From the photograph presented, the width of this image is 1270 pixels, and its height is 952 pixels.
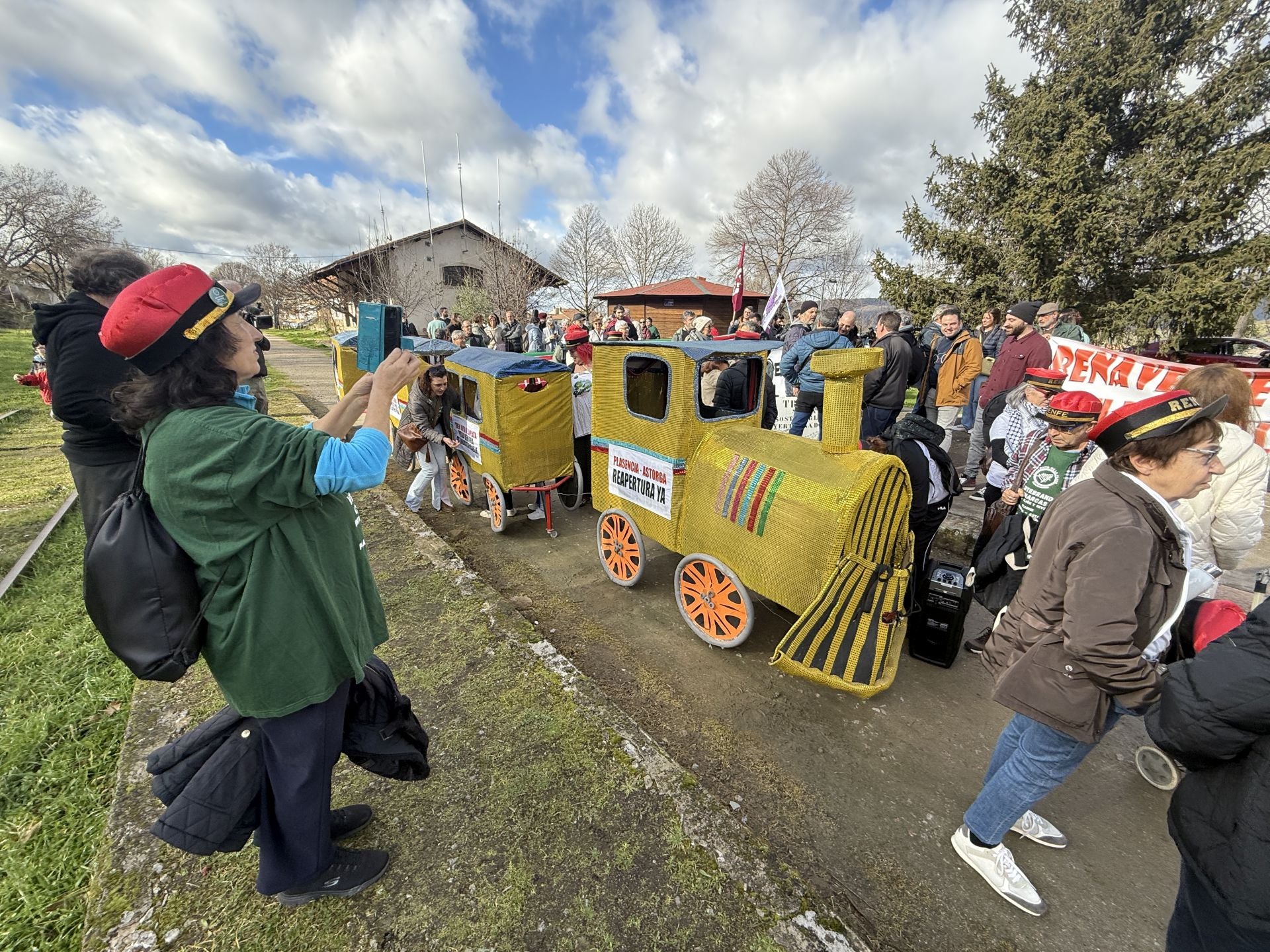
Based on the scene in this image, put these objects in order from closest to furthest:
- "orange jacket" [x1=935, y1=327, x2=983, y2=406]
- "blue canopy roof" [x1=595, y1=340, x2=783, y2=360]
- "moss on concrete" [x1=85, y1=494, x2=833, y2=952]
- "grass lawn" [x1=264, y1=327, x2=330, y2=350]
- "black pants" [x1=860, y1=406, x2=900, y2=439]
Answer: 1. "moss on concrete" [x1=85, y1=494, x2=833, y2=952]
2. "blue canopy roof" [x1=595, y1=340, x2=783, y2=360]
3. "black pants" [x1=860, y1=406, x2=900, y2=439]
4. "orange jacket" [x1=935, y1=327, x2=983, y2=406]
5. "grass lawn" [x1=264, y1=327, x2=330, y2=350]

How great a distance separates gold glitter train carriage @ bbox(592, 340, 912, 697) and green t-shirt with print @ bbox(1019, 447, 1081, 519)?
0.71 m

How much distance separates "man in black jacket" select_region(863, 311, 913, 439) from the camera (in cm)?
549

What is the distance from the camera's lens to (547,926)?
1.77 m

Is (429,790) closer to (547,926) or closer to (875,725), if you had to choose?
(547,926)

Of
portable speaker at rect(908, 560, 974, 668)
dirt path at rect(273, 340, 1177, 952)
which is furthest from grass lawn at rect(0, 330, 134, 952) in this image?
portable speaker at rect(908, 560, 974, 668)

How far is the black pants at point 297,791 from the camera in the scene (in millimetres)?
1607

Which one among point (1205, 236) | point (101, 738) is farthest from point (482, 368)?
point (1205, 236)

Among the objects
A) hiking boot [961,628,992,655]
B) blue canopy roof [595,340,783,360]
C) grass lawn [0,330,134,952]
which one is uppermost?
blue canopy roof [595,340,783,360]

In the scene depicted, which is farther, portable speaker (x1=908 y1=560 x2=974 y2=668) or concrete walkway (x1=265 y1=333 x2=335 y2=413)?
concrete walkway (x1=265 y1=333 x2=335 y2=413)

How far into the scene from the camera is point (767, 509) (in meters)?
2.97

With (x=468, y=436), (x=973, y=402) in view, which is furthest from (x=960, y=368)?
(x=468, y=436)

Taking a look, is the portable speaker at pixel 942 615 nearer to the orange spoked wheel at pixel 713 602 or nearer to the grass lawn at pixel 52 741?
the orange spoked wheel at pixel 713 602

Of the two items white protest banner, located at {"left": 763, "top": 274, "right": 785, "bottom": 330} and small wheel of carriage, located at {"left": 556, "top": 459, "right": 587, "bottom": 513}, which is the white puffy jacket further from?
white protest banner, located at {"left": 763, "top": 274, "right": 785, "bottom": 330}

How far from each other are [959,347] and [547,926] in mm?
7200
